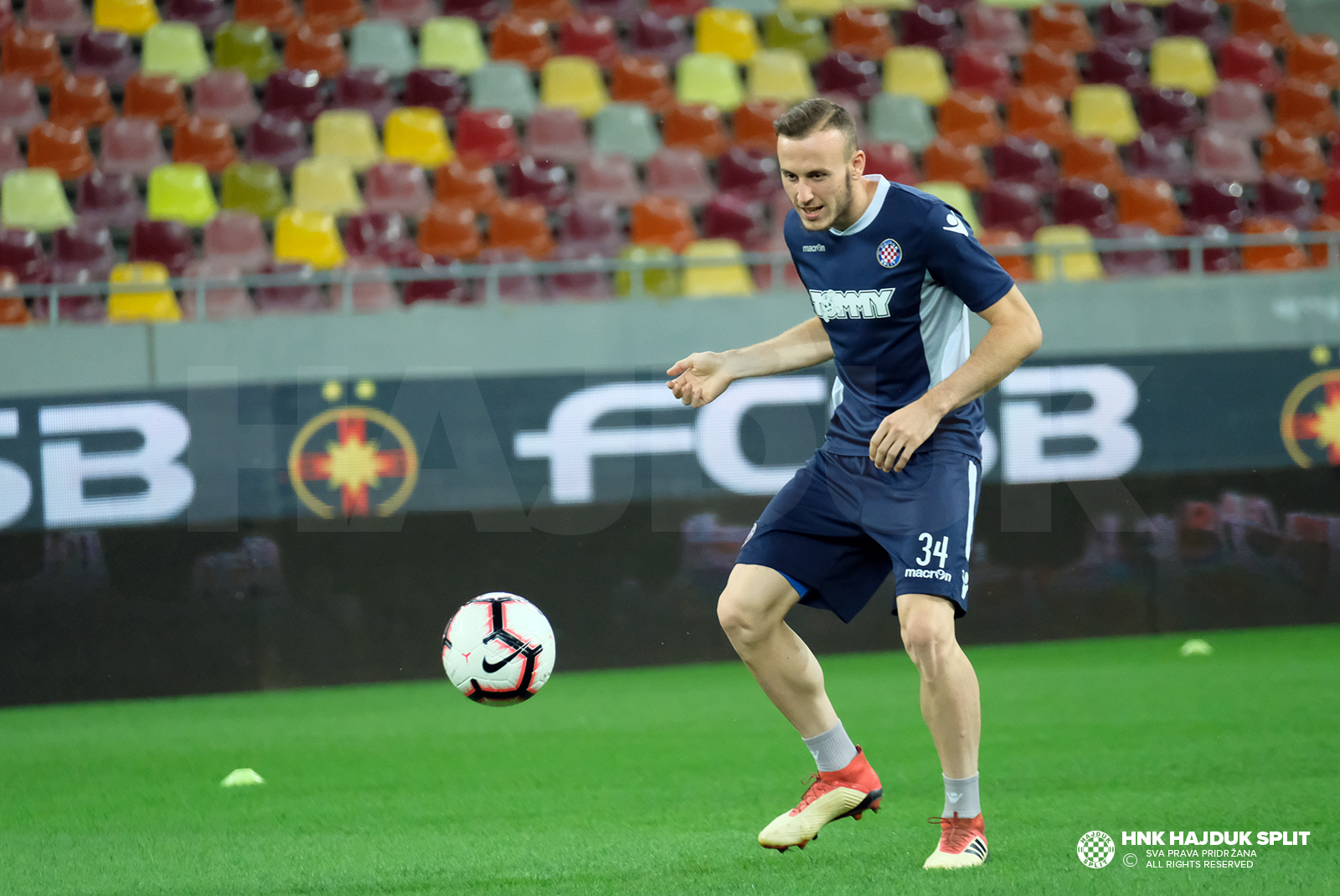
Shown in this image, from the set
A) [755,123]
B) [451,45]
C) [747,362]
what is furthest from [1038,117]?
[747,362]

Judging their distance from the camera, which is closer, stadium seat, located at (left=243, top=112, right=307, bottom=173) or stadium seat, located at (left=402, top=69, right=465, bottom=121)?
stadium seat, located at (left=243, top=112, right=307, bottom=173)

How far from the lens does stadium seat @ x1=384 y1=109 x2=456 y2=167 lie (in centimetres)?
1221

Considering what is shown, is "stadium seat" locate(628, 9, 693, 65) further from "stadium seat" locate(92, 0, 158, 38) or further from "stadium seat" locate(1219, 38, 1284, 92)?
"stadium seat" locate(1219, 38, 1284, 92)

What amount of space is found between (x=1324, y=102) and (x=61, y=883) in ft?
40.3

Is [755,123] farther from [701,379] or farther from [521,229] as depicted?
[701,379]

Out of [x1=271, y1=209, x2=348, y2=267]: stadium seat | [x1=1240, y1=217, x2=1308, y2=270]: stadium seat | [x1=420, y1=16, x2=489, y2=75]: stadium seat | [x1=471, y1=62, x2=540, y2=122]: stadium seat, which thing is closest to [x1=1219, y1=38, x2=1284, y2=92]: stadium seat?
[x1=1240, y1=217, x2=1308, y2=270]: stadium seat

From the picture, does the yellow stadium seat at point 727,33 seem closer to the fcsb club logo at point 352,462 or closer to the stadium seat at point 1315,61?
the stadium seat at point 1315,61

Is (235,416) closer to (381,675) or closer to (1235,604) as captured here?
(381,675)

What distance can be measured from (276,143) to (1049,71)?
22.4 ft

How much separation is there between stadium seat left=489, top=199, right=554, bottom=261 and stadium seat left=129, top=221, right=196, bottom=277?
2.30 m

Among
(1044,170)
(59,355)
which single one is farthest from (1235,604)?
(59,355)

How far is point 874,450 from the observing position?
375 cm

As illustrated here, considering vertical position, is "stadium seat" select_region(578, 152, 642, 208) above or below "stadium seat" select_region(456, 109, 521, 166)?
below

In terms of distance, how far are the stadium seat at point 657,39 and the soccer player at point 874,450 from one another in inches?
382
